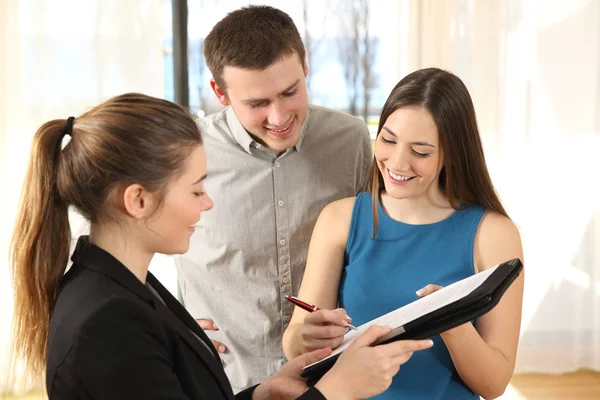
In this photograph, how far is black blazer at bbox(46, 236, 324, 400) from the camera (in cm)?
110

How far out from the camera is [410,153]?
1765 mm

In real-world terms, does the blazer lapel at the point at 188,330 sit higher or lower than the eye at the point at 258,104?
lower

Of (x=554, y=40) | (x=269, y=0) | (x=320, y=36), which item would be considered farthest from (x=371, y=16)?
(x=554, y=40)

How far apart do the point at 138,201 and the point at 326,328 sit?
545mm

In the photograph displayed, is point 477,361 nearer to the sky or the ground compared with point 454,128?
nearer to the ground

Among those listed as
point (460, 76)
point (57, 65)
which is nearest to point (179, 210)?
point (57, 65)

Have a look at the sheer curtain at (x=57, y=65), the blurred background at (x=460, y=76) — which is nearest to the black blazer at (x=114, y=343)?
the sheer curtain at (x=57, y=65)

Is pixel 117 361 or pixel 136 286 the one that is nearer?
pixel 117 361

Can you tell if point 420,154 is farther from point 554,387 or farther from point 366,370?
point 554,387

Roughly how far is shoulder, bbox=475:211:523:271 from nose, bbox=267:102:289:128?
53 centimetres

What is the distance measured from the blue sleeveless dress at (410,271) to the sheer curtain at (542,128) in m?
2.22

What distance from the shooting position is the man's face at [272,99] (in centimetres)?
187

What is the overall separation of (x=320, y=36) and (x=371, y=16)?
0.30 meters

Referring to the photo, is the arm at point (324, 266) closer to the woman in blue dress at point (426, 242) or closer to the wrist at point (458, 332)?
the woman in blue dress at point (426, 242)
